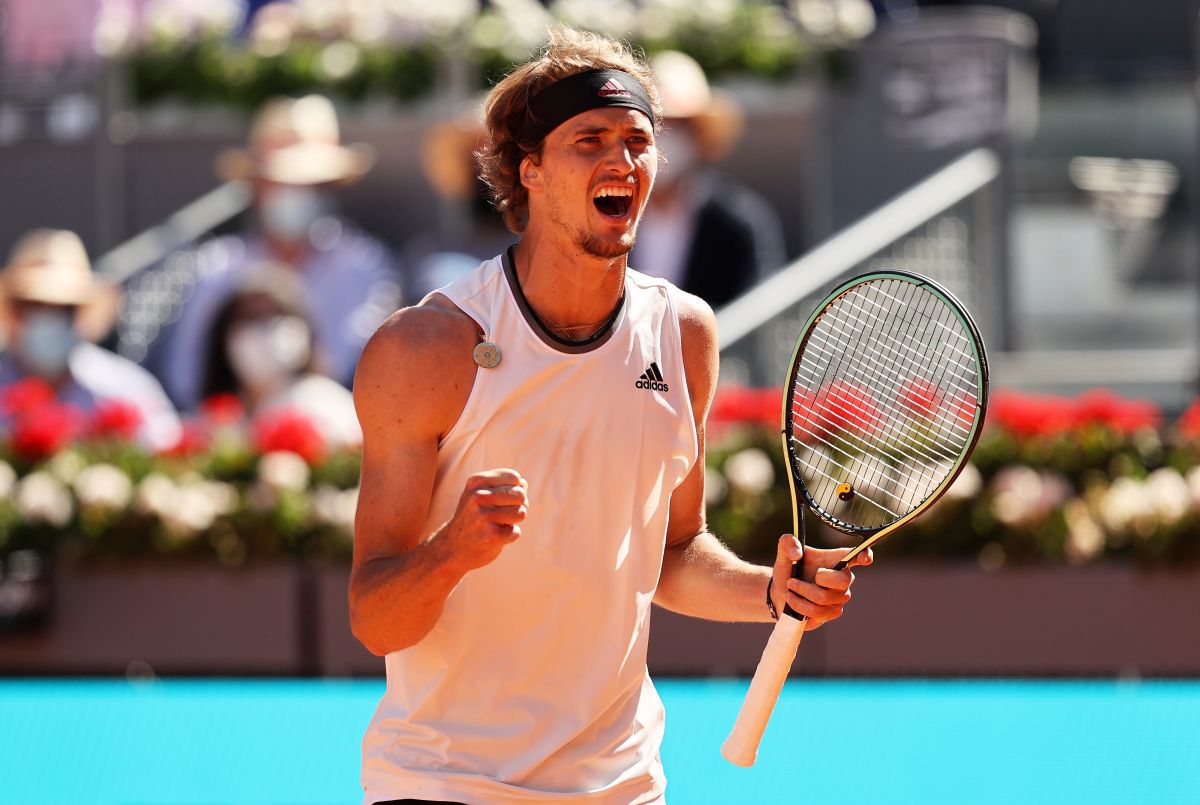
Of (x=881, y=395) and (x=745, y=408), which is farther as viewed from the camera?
(x=745, y=408)

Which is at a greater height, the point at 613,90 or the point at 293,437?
the point at 613,90

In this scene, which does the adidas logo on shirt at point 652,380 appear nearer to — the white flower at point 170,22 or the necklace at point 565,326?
the necklace at point 565,326

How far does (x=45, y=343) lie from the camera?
27.2 feet

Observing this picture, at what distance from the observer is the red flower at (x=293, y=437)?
22.4ft

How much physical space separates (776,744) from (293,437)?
2.37m

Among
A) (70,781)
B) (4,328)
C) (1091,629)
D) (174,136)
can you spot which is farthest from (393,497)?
(174,136)

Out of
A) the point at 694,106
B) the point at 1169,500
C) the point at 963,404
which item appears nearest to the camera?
the point at 963,404

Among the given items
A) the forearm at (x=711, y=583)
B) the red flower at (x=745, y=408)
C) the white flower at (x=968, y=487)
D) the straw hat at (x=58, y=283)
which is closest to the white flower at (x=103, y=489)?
the straw hat at (x=58, y=283)

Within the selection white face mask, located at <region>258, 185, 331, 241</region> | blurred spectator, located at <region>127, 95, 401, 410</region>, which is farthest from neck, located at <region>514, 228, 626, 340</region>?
white face mask, located at <region>258, 185, 331, 241</region>

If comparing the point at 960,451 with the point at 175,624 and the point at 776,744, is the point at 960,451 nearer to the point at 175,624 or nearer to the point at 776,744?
the point at 776,744

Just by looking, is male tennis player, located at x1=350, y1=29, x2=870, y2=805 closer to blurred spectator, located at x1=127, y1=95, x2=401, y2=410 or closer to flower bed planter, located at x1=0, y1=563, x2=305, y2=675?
flower bed planter, located at x1=0, y1=563, x2=305, y2=675

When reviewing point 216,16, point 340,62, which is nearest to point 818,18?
point 340,62

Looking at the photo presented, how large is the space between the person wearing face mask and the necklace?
550cm

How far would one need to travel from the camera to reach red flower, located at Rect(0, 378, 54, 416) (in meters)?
7.32
